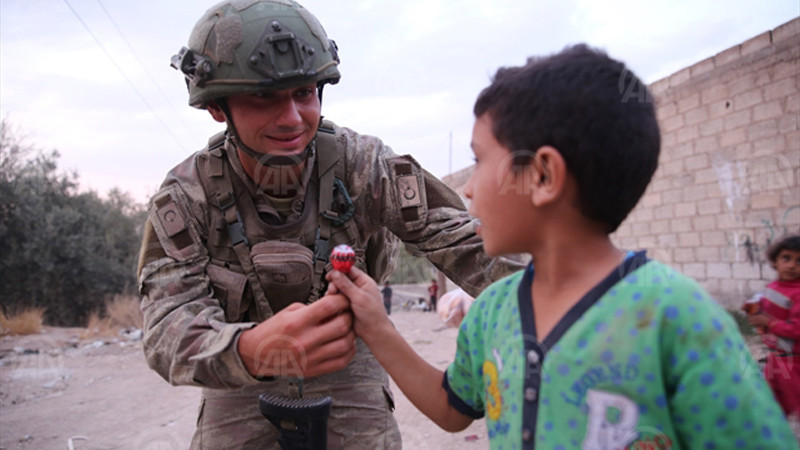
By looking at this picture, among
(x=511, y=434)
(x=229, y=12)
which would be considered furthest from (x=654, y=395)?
(x=229, y=12)

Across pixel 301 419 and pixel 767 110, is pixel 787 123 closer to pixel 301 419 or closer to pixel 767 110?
pixel 767 110

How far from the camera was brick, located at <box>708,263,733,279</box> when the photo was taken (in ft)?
26.1

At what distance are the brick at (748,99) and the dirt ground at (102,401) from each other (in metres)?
5.20

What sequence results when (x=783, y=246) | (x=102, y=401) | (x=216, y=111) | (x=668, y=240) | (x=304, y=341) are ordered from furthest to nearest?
(x=668, y=240) → (x=102, y=401) → (x=783, y=246) → (x=216, y=111) → (x=304, y=341)

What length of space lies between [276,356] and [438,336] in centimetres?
882

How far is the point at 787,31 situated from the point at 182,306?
769cm

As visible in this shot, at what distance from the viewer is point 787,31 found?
22.6 ft

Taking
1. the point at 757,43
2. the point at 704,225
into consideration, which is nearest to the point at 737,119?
the point at 757,43

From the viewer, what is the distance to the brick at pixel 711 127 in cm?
798

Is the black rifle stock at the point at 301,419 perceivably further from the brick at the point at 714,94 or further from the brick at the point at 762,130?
the brick at the point at 714,94

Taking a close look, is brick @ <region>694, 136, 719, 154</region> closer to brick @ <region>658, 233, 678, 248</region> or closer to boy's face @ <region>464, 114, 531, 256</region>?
brick @ <region>658, 233, 678, 248</region>

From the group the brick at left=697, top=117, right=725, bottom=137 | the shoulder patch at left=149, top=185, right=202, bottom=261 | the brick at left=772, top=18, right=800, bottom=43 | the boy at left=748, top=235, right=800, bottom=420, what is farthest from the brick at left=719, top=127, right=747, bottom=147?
the shoulder patch at left=149, top=185, right=202, bottom=261

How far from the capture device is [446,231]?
2.53 metres

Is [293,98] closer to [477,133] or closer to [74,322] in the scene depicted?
[477,133]
